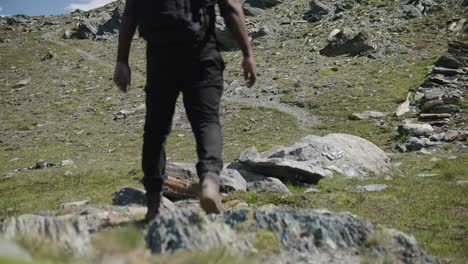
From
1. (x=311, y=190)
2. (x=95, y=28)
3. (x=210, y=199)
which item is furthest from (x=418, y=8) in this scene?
(x=95, y=28)

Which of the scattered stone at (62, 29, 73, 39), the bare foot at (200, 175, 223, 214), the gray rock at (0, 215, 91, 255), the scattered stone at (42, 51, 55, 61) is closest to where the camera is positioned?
the gray rock at (0, 215, 91, 255)

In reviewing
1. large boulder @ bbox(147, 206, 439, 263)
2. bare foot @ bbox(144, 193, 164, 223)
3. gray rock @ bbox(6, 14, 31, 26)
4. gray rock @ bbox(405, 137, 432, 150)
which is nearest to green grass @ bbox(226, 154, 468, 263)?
large boulder @ bbox(147, 206, 439, 263)

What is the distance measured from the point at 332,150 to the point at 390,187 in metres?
2.88

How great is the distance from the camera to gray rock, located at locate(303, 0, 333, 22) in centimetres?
5484

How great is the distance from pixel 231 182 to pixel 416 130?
10673 mm

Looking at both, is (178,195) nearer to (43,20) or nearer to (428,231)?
(428,231)

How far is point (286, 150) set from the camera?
13906 millimetres

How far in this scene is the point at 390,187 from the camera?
11.4 meters

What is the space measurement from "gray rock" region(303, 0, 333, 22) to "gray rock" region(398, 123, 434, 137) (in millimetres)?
37201

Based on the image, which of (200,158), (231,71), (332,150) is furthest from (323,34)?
(200,158)

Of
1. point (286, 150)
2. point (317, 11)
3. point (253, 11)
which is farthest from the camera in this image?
point (253, 11)

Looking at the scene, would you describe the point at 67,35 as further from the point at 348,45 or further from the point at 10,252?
the point at 10,252

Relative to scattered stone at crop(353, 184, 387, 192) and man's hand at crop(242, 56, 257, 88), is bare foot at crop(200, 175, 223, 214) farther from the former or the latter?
scattered stone at crop(353, 184, 387, 192)

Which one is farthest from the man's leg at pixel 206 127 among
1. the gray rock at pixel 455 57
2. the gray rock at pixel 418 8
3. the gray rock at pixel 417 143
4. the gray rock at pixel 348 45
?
the gray rock at pixel 418 8
